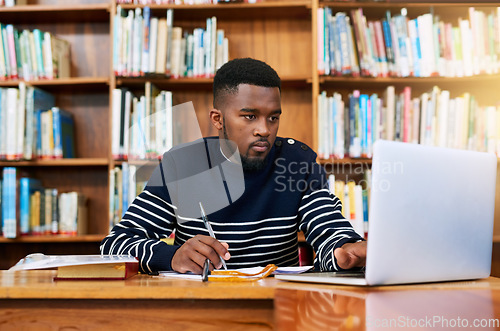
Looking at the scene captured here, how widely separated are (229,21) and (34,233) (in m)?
1.50

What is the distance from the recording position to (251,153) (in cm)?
137

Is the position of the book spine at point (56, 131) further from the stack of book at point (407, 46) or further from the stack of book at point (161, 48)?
the stack of book at point (407, 46)

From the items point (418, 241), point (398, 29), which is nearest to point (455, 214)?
point (418, 241)

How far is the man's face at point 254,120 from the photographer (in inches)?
53.0

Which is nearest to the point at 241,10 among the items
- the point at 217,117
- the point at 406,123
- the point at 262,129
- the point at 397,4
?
the point at 397,4

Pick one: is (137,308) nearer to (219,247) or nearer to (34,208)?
(219,247)

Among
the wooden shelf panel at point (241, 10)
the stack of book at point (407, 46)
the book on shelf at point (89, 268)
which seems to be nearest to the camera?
the book on shelf at point (89, 268)

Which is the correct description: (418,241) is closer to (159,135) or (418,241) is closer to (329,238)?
(329,238)

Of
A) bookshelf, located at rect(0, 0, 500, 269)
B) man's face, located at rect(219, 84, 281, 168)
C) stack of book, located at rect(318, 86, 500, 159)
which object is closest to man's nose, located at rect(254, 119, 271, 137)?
man's face, located at rect(219, 84, 281, 168)

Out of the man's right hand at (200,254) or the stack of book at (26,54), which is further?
the stack of book at (26,54)

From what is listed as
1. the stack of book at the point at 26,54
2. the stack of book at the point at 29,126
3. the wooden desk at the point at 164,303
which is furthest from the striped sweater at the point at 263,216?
the stack of book at the point at 26,54

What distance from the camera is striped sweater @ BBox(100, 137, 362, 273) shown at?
1.34m

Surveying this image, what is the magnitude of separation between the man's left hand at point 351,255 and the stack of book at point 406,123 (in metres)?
1.31

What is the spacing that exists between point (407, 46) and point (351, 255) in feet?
5.34
